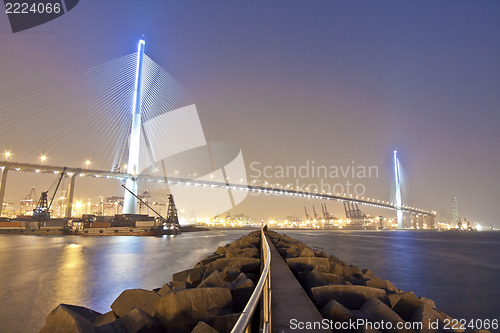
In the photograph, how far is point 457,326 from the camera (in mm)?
3268

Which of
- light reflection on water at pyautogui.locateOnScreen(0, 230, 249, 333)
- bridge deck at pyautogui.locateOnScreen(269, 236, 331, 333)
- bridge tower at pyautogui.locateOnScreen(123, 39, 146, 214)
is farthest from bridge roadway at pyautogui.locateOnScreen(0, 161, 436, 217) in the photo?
bridge deck at pyautogui.locateOnScreen(269, 236, 331, 333)

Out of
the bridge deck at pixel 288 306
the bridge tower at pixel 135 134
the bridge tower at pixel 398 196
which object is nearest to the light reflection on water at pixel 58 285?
the bridge deck at pixel 288 306

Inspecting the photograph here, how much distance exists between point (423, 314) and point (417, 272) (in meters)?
15.0

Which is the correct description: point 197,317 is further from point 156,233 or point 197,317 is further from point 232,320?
point 156,233

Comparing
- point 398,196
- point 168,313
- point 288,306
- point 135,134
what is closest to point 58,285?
point 168,313

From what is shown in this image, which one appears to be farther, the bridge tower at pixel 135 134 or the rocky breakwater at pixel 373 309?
the bridge tower at pixel 135 134

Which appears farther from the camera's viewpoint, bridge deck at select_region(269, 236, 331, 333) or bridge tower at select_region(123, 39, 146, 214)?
bridge tower at select_region(123, 39, 146, 214)

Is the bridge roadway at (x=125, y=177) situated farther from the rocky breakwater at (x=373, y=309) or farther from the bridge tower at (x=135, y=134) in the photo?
the rocky breakwater at (x=373, y=309)

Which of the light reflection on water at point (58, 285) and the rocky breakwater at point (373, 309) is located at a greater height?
the rocky breakwater at point (373, 309)

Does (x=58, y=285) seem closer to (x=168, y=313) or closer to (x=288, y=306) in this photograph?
(x=168, y=313)

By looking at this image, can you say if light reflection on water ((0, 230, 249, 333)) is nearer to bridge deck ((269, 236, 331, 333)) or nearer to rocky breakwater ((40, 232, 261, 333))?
rocky breakwater ((40, 232, 261, 333))

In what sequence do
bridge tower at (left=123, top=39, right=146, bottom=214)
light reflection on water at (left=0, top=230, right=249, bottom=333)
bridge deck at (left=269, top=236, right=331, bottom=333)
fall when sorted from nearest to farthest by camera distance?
bridge deck at (left=269, top=236, right=331, bottom=333)
light reflection on water at (left=0, top=230, right=249, bottom=333)
bridge tower at (left=123, top=39, right=146, bottom=214)

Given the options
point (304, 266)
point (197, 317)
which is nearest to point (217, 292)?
point (197, 317)

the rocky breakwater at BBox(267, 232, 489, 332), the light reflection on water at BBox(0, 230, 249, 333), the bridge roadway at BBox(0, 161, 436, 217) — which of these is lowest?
the light reflection on water at BBox(0, 230, 249, 333)
